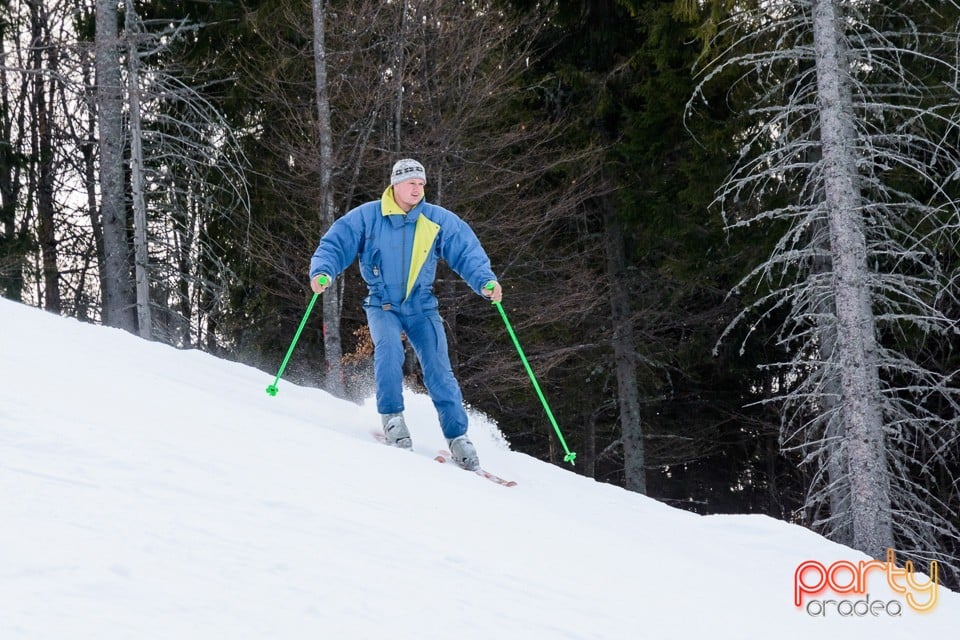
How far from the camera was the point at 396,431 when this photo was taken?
6664 mm

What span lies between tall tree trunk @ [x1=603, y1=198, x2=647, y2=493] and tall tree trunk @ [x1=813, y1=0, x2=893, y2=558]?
7.44 meters

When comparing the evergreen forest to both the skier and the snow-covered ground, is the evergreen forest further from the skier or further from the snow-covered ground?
the snow-covered ground

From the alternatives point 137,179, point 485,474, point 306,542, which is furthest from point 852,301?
point 137,179

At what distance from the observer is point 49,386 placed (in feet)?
15.4

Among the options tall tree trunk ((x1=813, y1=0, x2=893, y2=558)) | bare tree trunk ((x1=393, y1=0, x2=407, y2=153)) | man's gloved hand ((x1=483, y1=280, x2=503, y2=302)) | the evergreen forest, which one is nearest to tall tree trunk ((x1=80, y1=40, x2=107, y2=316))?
the evergreen forest

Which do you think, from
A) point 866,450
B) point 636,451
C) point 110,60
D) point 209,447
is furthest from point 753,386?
point 209,447

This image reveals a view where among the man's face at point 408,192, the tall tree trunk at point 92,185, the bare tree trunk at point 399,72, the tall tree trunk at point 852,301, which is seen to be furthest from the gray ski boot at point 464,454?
the tall tree trunk at point 92,185

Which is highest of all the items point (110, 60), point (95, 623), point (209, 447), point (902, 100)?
point (110, 60)

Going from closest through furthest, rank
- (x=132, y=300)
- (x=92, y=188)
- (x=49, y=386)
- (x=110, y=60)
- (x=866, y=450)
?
(x=49, y=386), (x=866, y=450), (x=110, y=60), (x=132, y=300), (x=92, y=188)

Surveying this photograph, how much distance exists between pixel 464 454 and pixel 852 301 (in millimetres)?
4013

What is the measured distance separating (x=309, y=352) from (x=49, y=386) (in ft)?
39.6

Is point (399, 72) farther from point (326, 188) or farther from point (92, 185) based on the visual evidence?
point (92, 185)

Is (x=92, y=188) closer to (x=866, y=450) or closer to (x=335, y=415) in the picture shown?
(x=335, y=415)

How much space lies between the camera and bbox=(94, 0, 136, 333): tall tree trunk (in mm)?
13281
